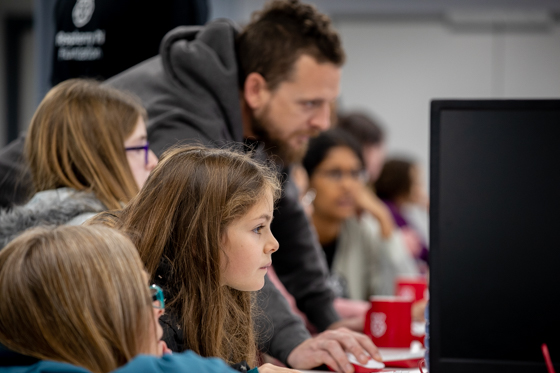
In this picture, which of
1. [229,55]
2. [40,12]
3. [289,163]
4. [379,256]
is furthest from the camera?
[379,256]

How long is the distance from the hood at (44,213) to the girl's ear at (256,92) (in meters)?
0.61

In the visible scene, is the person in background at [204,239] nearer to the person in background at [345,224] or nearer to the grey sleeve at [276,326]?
the grey sleeve at [276,326]

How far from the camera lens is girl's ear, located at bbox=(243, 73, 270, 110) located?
1.77 m

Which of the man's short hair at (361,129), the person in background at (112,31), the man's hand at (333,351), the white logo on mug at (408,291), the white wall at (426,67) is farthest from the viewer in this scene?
the white wall at (426,67)

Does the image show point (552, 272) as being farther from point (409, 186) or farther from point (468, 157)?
point (409, 186)

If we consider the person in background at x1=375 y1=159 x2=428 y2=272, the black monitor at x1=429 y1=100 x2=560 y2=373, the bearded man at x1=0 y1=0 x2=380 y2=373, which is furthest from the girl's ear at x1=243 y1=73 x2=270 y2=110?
the person in background at x1=375 y1=159 x2=428 y2=272

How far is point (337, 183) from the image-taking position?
2.73 m

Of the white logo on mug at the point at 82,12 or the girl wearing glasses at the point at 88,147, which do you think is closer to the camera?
the girl wearing glasses at the point at 88,147

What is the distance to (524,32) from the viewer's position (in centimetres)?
496

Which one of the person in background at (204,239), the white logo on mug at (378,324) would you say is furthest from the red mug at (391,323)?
the person in background at (204,239)

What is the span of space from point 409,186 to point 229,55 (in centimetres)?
231

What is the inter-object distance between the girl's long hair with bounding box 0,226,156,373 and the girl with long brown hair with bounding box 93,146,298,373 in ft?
0.63

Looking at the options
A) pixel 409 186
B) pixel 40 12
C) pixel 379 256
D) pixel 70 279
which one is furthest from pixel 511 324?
pixel 409 186

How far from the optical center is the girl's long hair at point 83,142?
1392 mm
